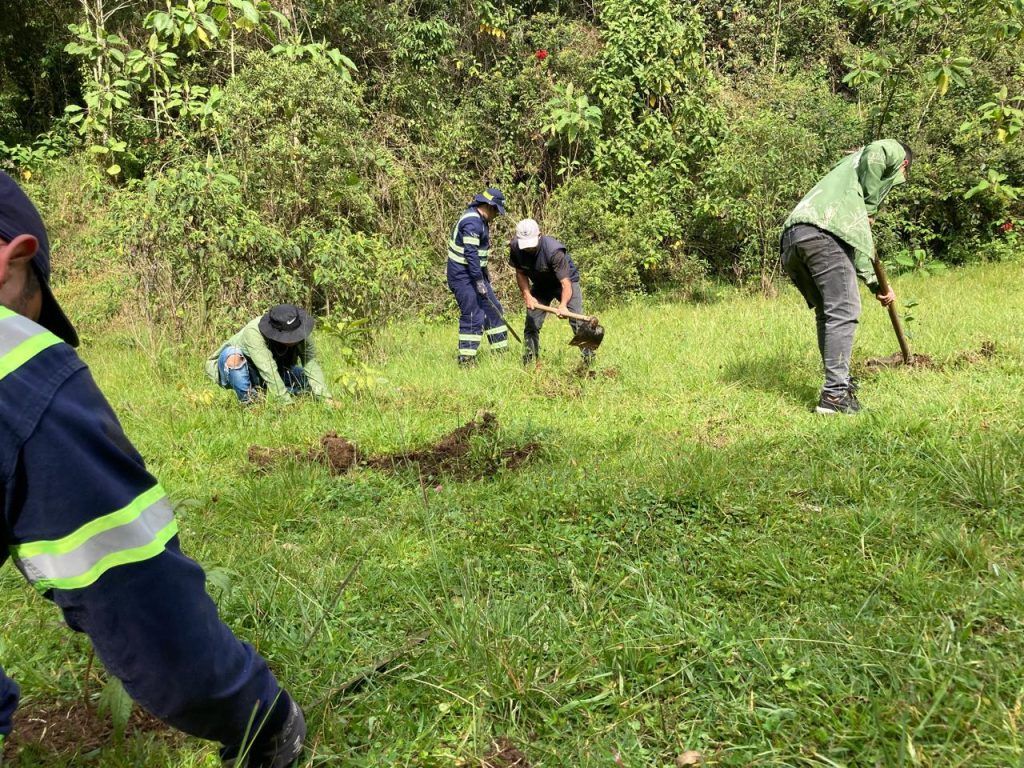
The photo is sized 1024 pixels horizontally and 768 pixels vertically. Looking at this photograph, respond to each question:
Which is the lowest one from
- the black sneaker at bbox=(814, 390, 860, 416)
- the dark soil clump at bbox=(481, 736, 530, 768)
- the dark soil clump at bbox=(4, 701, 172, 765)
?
the black sneaker at bbox=(814, 390, 860, 416)

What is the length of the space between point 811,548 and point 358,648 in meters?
1.71

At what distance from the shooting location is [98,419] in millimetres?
1052

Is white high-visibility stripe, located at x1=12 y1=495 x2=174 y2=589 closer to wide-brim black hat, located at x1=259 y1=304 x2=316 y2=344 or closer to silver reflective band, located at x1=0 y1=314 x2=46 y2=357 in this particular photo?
silver reflective band, located at x1=0 y1=314 x2=46 y2=357

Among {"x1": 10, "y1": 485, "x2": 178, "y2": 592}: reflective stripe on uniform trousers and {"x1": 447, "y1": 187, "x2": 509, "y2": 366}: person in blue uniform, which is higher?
{"x1": 10, "y1": 485, "x2": 178, "y2": 592}: reflective stripe on uniform trousers

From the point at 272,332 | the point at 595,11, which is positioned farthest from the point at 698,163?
the point at 272,332

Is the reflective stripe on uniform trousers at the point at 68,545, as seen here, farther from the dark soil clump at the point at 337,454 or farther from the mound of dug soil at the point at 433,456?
the dark soil clump at the point at 337,454

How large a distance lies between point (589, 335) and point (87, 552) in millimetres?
5599

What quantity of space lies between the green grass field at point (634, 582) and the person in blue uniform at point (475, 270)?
2.59 metres

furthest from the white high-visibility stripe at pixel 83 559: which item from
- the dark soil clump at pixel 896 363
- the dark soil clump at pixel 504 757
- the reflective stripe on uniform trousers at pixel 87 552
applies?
the dark soil clump at pixel 896 363

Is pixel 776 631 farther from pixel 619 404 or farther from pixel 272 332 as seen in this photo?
pixel 272 332

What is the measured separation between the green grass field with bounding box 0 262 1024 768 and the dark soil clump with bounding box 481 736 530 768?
19 millimetres

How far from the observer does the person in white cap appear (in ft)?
23.0

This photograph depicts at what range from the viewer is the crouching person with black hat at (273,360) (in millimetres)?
5283

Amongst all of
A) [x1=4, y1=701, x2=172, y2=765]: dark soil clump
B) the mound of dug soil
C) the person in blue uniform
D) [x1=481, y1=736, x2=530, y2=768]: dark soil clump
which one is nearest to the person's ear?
[x1=4, y1=701, x2=172, y2=765]: dark soil clump
